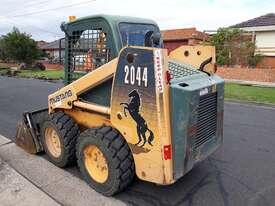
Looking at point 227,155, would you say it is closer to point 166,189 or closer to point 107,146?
point 166,189

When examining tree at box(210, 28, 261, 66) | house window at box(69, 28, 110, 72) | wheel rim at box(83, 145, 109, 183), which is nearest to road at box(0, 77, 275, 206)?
wheel rim at box(83, 145, 109, 183)

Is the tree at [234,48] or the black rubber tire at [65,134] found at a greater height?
the tree at [234,48]

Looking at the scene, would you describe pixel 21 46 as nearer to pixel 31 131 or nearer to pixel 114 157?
pixel 31 131

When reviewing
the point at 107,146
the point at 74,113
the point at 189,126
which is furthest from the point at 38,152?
the point at 189,126

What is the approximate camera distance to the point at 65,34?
4.31 m

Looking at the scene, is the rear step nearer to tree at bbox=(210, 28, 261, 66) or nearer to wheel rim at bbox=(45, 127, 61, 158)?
wheel rim at bbox=(45, 127, 61, 158)

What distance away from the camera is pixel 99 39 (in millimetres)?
3766

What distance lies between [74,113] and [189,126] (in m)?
1.77

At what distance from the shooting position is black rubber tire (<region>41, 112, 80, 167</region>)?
398 centimetres

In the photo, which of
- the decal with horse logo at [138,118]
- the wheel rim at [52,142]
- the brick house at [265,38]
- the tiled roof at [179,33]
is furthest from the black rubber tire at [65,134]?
the tiled roof at [179,33]

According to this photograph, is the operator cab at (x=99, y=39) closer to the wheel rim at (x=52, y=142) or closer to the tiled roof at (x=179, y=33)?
the wheel rim at (x=52, y=142)

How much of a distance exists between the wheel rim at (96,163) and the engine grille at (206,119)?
3.70ft

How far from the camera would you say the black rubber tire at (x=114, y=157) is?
328 centimetres

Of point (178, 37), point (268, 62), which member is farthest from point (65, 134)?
point (178, 37)
